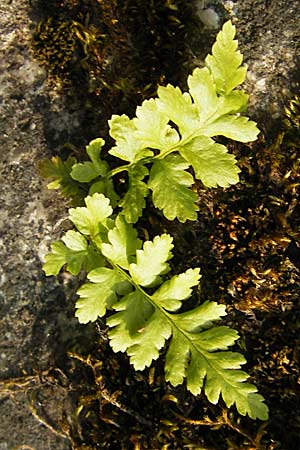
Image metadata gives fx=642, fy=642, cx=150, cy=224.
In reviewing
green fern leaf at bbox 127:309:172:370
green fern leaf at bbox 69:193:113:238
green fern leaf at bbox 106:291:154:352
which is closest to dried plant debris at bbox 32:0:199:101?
green fern leaf at bbox 69:193:113:238

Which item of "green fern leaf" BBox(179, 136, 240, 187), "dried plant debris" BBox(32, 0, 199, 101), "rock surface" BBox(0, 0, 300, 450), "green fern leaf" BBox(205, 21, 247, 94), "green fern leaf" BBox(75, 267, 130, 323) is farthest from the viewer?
"rock surface" BBox(0, 0, 300, 450)

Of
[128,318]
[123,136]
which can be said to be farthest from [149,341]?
[123,136]

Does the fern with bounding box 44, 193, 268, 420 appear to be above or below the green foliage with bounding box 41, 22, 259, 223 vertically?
below

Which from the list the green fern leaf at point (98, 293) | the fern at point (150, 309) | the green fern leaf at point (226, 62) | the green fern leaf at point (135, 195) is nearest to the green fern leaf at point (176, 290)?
the fern at point (150, 309)

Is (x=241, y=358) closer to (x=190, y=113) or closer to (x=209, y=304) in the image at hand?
(x=209, y=304)

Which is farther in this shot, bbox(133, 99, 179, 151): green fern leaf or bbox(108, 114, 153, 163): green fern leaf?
bbox(108, 114, 153, 163): green fern leaf

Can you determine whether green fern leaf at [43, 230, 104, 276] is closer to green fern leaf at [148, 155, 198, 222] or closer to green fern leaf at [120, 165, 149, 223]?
green fern leaf at [120, 165, 149, 223]

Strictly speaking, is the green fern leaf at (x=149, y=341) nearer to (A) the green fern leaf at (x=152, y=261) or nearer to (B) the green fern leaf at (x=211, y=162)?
(A) the green fern leaf at (x=152, y=261)

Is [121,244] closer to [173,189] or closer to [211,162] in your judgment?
[173,189]

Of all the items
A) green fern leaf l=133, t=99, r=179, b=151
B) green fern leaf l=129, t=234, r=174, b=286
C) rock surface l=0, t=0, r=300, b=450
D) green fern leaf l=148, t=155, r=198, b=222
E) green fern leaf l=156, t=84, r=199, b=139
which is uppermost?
green fern leaf l=156, t=84, r=199, b=139
